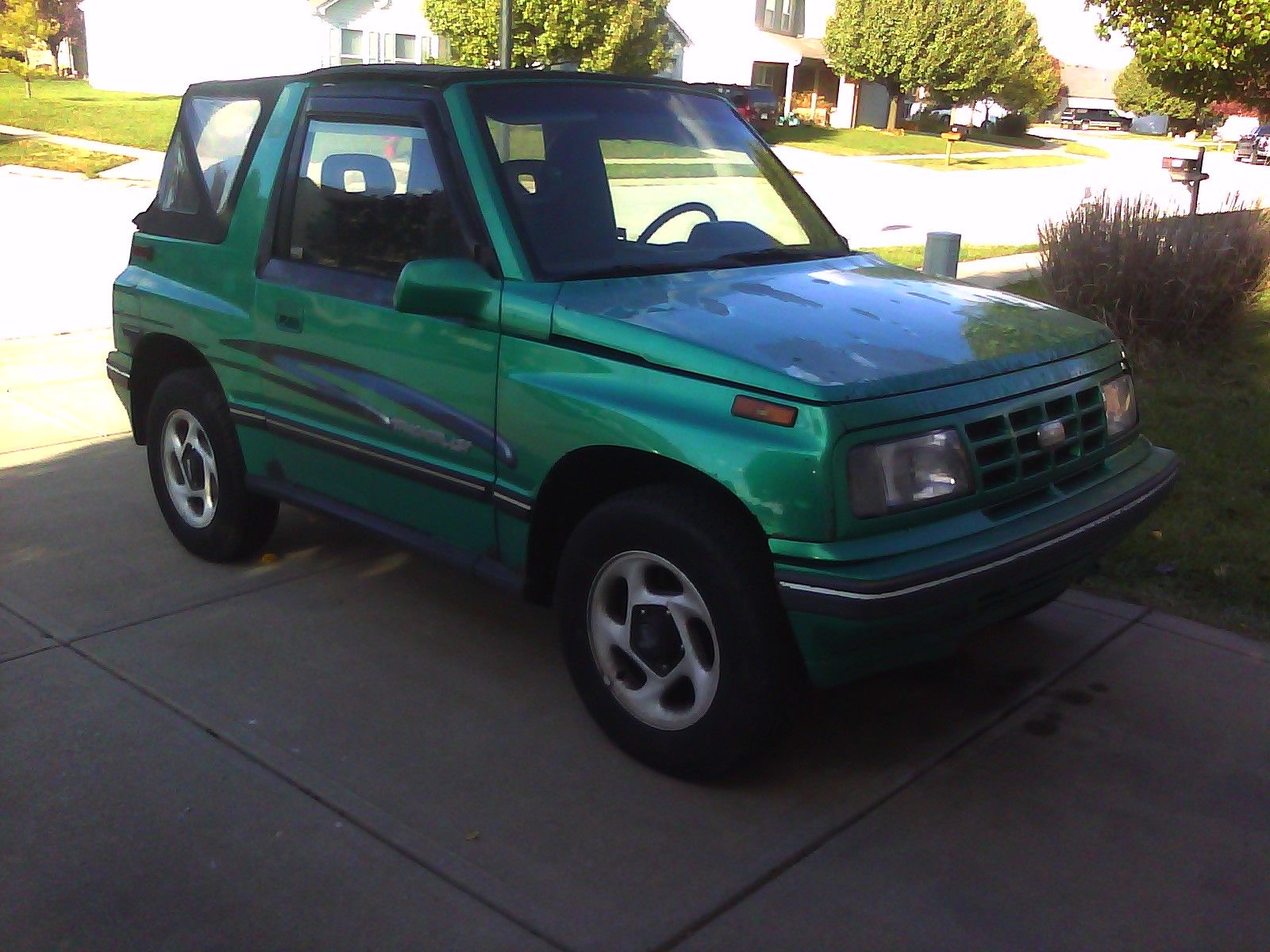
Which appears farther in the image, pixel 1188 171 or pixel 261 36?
pixel 261 36

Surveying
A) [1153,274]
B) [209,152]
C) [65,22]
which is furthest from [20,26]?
[209,152]

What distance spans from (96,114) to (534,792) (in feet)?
122

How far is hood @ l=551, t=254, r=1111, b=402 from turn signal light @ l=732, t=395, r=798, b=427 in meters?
0.04

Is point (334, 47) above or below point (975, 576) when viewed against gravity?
above

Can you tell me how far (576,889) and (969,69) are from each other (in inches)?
1926

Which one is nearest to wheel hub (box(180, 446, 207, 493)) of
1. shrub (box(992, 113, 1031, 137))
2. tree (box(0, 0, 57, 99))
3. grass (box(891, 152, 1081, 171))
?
grass (box(891, 152, 1081, 171))

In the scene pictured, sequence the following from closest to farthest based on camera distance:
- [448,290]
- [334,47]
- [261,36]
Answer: [448,290] → [334,47] → [261,36]

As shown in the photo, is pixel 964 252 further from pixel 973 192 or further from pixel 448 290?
pixel 973 192

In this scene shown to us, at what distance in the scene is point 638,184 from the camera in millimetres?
4262

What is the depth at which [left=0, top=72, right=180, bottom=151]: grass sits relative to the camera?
102 feet

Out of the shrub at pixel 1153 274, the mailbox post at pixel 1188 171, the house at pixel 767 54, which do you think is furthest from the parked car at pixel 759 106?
the shrub at pixel 1153 274

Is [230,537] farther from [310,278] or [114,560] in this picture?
[310,278]

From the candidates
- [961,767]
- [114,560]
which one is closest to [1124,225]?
[961,767]

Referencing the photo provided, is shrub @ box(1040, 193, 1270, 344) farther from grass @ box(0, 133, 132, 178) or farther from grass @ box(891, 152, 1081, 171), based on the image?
grass @ box(891, 152, 1081, 171)
